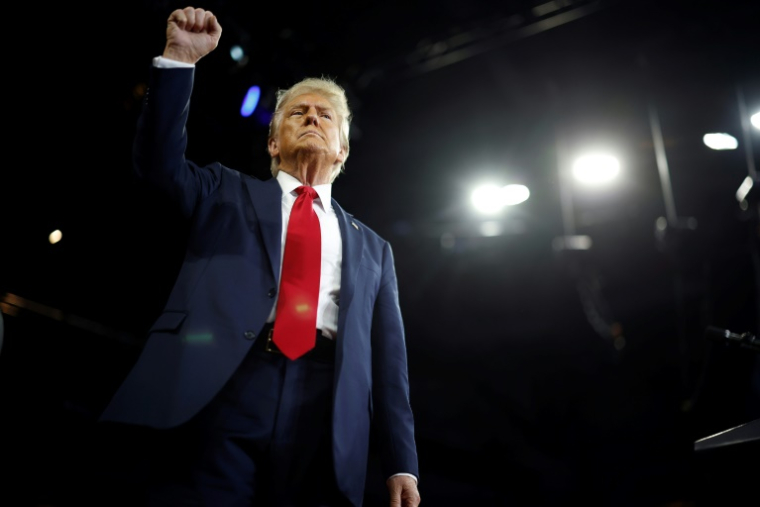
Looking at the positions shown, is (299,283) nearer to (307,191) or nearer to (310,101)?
(307,191)

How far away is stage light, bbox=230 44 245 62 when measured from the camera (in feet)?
10.6

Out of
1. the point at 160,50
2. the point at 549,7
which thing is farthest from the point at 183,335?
the point at 549,7

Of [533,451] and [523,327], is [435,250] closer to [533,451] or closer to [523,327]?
[523,327]

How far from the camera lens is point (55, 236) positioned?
304 centimetres

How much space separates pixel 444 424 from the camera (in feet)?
18.7

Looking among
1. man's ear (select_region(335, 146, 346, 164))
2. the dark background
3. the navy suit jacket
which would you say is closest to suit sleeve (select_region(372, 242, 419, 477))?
the navy suit jacket

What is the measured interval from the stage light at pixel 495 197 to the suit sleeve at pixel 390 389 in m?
3.97

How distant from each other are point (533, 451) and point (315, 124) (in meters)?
5.09

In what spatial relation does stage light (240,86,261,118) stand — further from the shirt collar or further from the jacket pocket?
the jacket pocket

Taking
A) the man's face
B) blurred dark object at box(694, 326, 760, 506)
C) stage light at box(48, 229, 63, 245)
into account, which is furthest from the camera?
stage light at box(48, 229, 63, 245)

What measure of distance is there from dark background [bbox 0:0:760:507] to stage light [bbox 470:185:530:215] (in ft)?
0.37

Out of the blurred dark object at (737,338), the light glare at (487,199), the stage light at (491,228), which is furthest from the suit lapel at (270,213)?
the stage light at (491,228)

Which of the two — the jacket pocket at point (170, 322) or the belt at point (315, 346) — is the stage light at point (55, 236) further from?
the belt at point (315, 346)

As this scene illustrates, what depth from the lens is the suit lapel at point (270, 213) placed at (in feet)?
4.50
